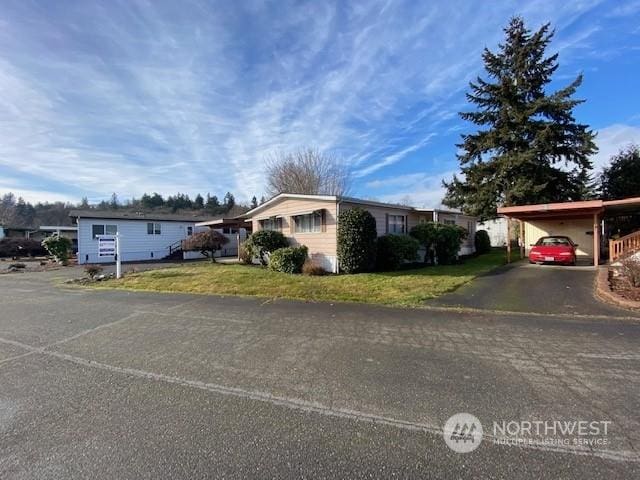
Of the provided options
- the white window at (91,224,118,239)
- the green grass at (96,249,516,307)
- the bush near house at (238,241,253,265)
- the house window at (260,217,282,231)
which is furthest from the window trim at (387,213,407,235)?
the white window at (91,224,118,239)

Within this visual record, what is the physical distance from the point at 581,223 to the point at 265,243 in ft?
56.1

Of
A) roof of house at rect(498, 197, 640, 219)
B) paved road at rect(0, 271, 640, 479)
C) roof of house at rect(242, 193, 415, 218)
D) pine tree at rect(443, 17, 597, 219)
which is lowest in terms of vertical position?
paved road at rect(0, 271, 640, 479)

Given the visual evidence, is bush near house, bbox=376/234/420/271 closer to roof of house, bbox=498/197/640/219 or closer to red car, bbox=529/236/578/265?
roof of house, bbox=498/197/640/219

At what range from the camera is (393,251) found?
13.7 m

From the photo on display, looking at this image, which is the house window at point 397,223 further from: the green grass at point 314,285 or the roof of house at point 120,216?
the roof of house at point 120,216

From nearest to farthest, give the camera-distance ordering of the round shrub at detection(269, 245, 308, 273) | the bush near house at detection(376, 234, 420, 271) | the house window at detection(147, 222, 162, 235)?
the round shrub at detection(269, 245, 308, 273) < the bush near house at detection(376, 234, 420, 271) < the house window at detection(147, 222, 162, 235)

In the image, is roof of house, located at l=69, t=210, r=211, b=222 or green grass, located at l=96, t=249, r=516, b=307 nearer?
green grass, located at l=96, t=249, r=516, b=307

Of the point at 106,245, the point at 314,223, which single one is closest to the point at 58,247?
the point at 106,245

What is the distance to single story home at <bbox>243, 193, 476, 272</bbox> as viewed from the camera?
13.5 metres

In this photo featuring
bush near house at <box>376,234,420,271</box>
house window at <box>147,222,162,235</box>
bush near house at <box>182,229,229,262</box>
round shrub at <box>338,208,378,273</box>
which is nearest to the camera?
round shrub at <box>338,208,378,273</box>

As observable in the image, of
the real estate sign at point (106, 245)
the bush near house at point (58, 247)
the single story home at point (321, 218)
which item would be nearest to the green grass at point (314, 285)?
the real estate sign at point (106, 245)

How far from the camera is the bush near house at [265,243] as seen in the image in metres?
15.2

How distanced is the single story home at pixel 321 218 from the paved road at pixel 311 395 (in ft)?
24.8

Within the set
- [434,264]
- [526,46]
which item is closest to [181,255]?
[434,264]
